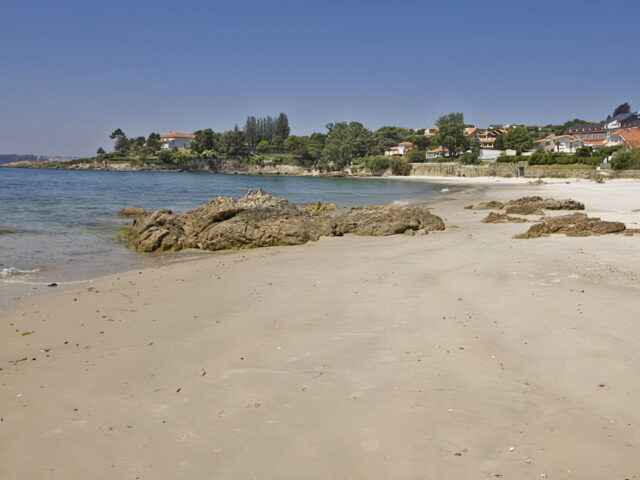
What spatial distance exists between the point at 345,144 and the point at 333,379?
421 feet

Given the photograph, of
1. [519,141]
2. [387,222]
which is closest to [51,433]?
[387,222]

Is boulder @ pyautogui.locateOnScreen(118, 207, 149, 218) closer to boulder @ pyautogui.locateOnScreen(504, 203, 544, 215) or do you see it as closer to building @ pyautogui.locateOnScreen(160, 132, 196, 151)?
boulder @ pyautogui.locateOnScreen(504, 203, 544, 215)

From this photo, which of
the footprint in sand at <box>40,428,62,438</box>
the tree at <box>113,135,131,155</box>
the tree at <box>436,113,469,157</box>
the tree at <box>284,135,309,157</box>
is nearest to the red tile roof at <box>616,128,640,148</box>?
the tree at <box>436,113,469,157</box>

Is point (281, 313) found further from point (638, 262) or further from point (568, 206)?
point (568, 206)

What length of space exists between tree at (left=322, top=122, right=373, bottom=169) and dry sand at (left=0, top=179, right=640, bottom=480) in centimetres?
12508

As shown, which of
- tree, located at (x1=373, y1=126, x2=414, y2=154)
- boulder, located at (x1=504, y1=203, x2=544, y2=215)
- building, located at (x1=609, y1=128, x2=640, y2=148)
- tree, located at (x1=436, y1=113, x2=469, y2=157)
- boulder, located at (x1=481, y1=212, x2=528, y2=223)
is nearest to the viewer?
boulder, located at (x1=481, y1=212, x2=528, y2=223)

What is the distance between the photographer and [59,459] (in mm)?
3162

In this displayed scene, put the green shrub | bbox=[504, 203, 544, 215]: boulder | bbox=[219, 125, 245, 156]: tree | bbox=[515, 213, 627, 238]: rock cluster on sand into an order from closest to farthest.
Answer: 1. bbox=[515, 213, 627, 238]: rock cluster on sand
2. bbox=[504, 203, 544, 215]: boulder
3. the green shrub
4. bbox=[219, 125, 245, 156]: tree

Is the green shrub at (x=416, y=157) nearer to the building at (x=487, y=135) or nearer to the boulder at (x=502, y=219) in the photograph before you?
the building at (x=487, y=135)

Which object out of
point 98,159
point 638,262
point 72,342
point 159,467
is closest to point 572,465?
point 159,467

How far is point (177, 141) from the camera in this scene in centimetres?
18338

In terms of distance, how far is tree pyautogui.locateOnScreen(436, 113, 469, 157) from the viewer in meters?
109

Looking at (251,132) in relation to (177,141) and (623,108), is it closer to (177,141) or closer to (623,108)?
(177,141)

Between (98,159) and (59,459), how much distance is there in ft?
596
